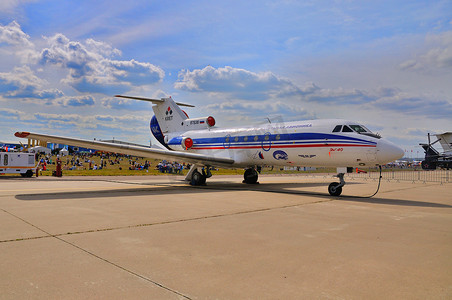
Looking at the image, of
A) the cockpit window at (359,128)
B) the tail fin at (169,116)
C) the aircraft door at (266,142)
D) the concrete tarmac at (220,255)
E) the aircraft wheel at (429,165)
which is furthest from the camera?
the aircraft wheel at (429,165)

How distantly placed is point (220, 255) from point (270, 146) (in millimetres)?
12177

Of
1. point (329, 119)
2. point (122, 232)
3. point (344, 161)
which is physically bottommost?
point (122, 232)

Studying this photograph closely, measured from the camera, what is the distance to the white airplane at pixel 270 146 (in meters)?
13.1

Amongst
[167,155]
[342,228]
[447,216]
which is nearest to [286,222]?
[342,228]

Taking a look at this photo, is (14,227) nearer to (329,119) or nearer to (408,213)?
(408,213)

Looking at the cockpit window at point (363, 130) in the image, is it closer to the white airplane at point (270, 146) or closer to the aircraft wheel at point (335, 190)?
the white airplane at point (270, 146)

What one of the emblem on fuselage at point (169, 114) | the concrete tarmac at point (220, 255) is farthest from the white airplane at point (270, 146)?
the concrete tarmac at point (220, 255)

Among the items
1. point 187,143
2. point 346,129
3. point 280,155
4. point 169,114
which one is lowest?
point 280,155

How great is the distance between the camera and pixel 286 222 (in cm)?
757

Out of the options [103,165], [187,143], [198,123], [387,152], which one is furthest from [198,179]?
[103,165]

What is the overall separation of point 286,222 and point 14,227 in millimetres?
5711

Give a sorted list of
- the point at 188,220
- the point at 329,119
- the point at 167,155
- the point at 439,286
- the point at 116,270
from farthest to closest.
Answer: the point at 167,155, the point at 329,119, the point at 188,220, the point at 116,270, the point at 439,286

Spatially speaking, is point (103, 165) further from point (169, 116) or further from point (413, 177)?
point (413, 177)

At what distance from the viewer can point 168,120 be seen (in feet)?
81.5
